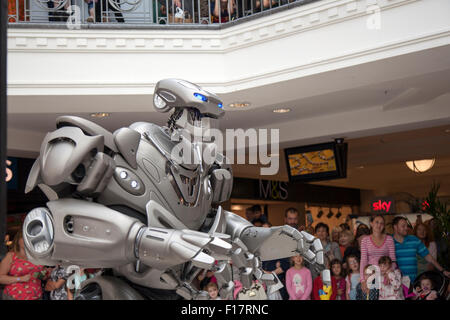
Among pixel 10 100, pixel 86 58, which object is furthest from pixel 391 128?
pixel 10 100

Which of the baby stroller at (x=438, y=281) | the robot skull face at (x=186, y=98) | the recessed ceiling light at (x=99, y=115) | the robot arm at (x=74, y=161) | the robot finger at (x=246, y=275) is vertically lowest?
the baby stroller at (x=438, y=281)

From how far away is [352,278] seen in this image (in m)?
6.23

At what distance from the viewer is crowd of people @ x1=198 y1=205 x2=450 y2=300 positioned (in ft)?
19.3

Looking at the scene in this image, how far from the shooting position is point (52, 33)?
6180 mm

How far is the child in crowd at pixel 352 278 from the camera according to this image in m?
6.18

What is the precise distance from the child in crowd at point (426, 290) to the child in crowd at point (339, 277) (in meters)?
0.85

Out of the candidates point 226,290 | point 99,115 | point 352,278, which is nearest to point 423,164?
point 352,278

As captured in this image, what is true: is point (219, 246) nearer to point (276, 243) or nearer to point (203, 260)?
point (203, 260)

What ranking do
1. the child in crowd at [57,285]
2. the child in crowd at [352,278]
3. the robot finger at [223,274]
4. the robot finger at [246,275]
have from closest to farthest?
1. the robot finger at [223,274]
2. the robot finger at [246,275]
3. the child in crowd at [57,285]
4. the child in crowd at [352,278]

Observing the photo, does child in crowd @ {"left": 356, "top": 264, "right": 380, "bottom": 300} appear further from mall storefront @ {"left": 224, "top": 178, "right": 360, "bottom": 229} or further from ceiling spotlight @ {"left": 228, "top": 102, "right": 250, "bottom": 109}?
mall storefront @ {"left": 224, "top": 178, "right": 360, "bottom": 229}

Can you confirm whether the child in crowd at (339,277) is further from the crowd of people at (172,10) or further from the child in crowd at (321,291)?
the crowd of people at (172,10)

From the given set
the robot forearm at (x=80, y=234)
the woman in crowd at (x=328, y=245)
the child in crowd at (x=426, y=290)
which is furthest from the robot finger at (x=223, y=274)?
the woman in crowd at (x=328, y=245)

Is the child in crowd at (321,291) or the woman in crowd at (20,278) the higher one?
the woman in crowd at (20,278)

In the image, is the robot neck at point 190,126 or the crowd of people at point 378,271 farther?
the crowd of people at point 378,271
